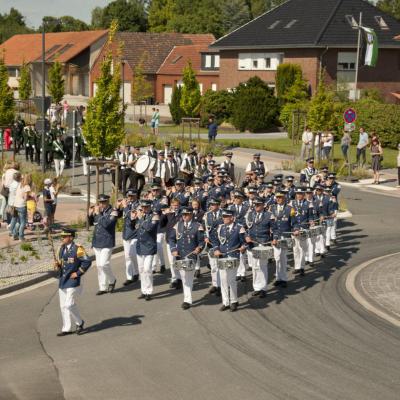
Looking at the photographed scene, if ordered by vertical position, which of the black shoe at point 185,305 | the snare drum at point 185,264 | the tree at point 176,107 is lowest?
the black shoe at point 185,305

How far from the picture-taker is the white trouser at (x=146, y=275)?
1655 cm

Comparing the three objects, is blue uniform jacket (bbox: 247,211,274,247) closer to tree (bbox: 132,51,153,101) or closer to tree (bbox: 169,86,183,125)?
tree (bbox: 169,86,183,125)

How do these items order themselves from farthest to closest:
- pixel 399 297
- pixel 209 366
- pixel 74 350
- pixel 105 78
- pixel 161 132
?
pixel 161 132, pixel 105 78, pixel 399 297, pixel 74 350, pixel 209 366

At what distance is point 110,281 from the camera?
56.3 feet

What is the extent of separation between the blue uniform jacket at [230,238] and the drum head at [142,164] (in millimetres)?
11520

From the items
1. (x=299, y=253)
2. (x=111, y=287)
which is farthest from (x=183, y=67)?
(x=111, y=287)

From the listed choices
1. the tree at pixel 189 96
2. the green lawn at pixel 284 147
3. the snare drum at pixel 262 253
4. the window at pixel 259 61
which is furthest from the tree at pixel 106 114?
the window at pixel 259 61

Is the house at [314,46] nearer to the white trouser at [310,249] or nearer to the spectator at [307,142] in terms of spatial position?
the spectator at [307,142]

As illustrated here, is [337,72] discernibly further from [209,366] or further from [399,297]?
[209,366]

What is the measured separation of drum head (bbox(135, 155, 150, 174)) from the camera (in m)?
27.8

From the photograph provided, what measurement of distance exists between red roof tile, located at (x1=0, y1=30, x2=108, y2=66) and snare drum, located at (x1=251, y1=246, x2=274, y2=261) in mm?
68104

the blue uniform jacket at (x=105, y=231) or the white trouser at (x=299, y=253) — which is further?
the white trouser at (x=299, y=253)

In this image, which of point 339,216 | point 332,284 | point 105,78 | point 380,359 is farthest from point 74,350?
point 339,216

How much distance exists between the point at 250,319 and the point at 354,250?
7.23 m
